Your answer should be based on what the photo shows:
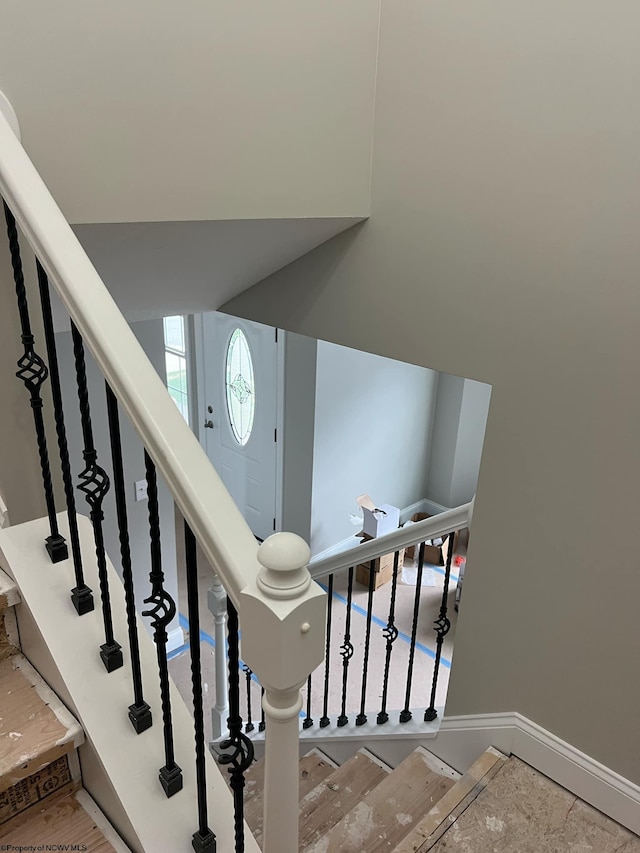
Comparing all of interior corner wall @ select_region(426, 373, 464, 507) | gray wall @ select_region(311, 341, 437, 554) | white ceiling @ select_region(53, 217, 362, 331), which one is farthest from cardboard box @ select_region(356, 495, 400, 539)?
white ceiling @ select_region(53, 217, 362, 331)

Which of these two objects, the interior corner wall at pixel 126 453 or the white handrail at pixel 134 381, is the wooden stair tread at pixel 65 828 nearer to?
the white handrail at pixel 134 381

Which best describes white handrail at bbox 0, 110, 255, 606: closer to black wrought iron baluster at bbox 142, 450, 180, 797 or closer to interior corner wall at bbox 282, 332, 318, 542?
black wrought iron baluster at bbox 142, 450, 180, 797

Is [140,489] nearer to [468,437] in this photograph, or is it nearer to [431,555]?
[431,555]

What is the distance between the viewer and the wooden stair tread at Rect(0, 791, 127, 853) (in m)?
1.09

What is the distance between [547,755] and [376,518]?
2963 mm

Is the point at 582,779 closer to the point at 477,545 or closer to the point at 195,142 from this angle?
the point at 477,545

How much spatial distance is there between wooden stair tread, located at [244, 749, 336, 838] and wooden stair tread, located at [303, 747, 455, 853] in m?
0.37

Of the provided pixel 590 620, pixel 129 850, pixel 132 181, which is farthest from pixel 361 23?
pixel 129 850

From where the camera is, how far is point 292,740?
2.64 ft

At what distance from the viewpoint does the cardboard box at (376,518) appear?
4.93 meters

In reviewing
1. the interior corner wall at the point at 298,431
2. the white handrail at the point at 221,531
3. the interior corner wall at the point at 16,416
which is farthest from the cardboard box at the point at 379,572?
the white handrail at the point at 221,531

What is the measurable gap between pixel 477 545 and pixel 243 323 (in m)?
3.22

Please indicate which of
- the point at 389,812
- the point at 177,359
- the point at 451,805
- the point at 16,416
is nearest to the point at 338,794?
the point at 389,812

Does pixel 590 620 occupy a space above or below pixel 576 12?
below
